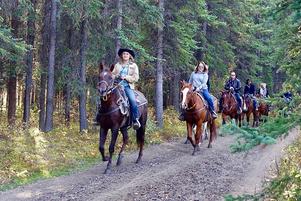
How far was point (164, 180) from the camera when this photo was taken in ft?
33.8

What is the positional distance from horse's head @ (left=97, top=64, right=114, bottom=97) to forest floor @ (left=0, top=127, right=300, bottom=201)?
2141 millimetres

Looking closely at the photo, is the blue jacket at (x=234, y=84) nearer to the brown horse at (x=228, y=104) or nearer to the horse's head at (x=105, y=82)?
the brown horse at (x=228, y=104)

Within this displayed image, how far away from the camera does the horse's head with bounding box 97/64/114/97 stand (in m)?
10.8

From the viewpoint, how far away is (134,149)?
15836mm

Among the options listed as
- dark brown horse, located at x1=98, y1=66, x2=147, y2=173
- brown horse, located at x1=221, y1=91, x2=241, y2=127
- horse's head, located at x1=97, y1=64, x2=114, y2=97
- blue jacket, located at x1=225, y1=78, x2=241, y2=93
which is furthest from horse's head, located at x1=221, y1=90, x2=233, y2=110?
horse's head, located at x1=97, y1=64, x2=114, y2=97

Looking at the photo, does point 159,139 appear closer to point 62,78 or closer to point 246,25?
point 62,78

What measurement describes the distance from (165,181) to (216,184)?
3.89 feet

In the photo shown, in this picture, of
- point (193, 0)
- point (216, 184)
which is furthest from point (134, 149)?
point (193, 0)

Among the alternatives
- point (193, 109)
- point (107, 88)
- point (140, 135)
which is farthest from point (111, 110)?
point (193, 109)

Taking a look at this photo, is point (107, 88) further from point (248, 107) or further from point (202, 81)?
point (248, 107)

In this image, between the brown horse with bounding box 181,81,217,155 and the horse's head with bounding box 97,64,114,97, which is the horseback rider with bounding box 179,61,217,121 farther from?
the horse's head with bounding box 97,64,114,97

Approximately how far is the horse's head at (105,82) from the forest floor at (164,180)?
2.14m

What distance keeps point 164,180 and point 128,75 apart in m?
3.31

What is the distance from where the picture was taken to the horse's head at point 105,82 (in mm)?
10844
